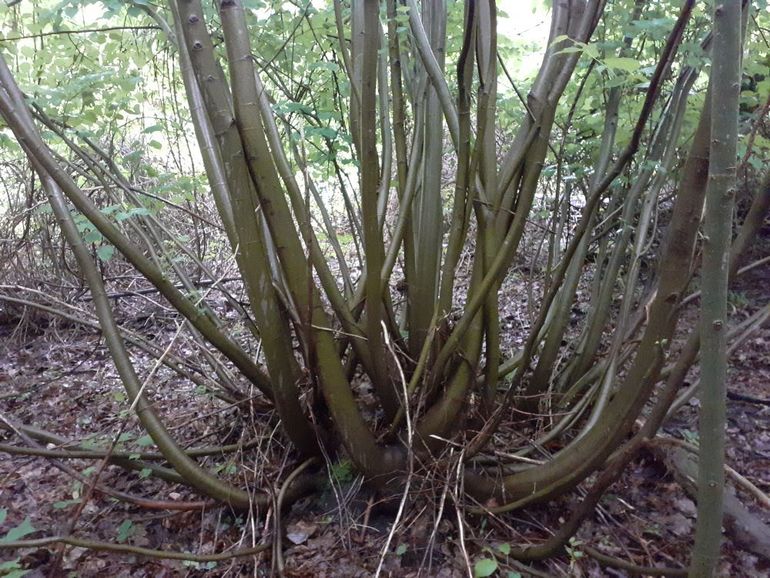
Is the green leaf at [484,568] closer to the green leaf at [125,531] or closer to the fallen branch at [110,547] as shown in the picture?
the fallen branch at [110,547]

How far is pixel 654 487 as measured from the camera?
2.47 meters

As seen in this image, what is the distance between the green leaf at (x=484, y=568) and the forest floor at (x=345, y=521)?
0.21 ft

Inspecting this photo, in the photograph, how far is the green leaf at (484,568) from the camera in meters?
1.95

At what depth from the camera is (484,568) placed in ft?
6.47

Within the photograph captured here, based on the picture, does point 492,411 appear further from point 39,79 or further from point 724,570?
point 39,79

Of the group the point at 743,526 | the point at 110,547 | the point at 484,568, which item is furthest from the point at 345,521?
the point at 743,526

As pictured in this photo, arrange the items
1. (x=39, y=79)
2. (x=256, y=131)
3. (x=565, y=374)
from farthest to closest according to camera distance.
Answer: (x=39, y=79)
(x=565, y=374)
(x=256, y=131)

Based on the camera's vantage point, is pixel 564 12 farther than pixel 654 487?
No

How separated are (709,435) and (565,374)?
178cm

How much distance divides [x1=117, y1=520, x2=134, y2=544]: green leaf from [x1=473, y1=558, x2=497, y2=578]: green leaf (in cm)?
146

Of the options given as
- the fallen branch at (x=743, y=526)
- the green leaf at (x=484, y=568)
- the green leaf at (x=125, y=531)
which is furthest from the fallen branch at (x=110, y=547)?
the fallen branch at (x=743, y=526)

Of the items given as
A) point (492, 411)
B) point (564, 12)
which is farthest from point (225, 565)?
point (564, 12)

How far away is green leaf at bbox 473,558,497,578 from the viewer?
195 centimetres

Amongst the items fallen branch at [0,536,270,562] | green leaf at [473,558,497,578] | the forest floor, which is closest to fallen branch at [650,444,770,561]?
the forest floor
